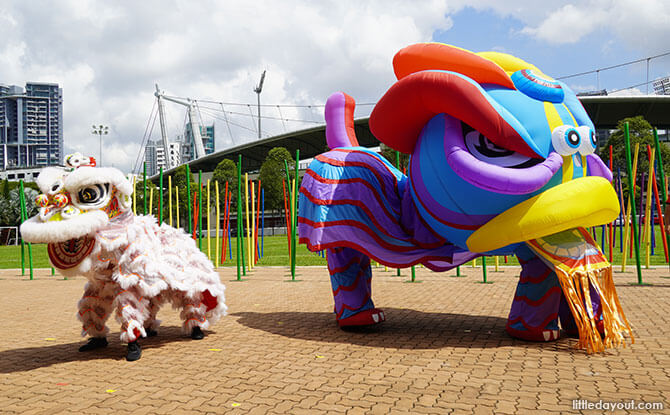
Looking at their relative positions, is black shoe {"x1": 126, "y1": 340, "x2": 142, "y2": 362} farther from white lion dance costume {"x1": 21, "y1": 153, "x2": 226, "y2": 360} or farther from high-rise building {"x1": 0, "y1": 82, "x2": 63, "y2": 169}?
high-rise building {"x1": 0, "y1": 82, "x2": 63, "y2": 169}

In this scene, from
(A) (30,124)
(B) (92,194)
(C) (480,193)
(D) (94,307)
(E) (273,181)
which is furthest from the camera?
(A) (30,124)

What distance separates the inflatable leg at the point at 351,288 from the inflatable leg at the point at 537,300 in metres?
1.69

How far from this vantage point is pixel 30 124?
6073 inches

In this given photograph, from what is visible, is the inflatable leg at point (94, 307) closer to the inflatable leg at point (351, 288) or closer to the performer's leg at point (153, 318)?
the performer's leg at point (153, 318)

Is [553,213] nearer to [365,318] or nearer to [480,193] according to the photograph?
[480,193]

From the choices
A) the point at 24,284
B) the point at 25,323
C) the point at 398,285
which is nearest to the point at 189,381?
the point at 25,323

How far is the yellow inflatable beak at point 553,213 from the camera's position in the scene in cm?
495

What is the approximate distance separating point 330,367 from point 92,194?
2.85 meters

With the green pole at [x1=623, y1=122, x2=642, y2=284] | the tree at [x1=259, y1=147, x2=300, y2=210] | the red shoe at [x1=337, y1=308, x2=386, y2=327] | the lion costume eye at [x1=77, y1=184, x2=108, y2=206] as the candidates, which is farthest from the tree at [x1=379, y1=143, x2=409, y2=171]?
the tree at [x1=259, y1=147, x2=300, y2=210]

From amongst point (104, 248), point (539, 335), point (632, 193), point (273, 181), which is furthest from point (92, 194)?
point (273, 181)

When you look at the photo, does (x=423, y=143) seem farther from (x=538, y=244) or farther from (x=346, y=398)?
(x=346, y=398)

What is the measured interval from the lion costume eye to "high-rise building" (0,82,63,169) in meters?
162

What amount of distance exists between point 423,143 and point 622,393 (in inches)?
115

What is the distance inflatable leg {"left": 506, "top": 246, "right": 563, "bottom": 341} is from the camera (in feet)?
18.0
